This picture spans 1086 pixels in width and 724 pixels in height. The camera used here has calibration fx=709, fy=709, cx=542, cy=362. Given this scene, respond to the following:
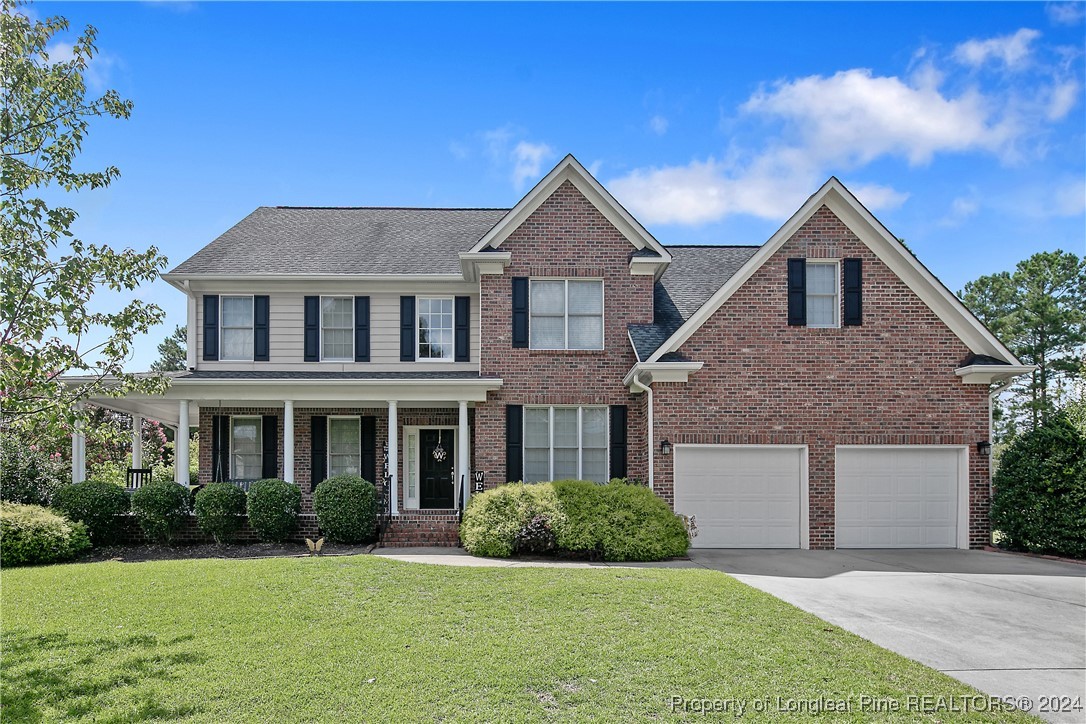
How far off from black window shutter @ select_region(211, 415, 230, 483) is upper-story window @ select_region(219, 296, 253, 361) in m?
1.56

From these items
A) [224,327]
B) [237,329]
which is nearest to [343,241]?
[237,329]

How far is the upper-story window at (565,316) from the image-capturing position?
620 inches

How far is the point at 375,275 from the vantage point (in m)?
16.7

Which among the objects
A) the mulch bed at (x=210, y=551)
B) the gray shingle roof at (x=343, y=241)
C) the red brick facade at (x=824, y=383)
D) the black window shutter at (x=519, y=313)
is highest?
the gray shingle roof at (x=343, y=241)

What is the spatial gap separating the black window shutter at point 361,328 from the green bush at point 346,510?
3943mm

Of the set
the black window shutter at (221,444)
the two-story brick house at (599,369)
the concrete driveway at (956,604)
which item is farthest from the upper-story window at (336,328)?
the concrete driveway at (956,604)

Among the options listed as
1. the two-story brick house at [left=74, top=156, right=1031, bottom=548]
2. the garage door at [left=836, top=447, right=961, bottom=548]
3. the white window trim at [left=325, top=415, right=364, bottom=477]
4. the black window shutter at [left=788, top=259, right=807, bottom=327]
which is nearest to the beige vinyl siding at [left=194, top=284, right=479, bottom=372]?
the two-story brick house at [left=74, top=156, right=1031, bottom=548]

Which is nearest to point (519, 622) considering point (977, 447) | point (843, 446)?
point (843, 446)

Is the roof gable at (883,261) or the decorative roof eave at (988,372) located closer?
the decorative roof eave at (988,372)

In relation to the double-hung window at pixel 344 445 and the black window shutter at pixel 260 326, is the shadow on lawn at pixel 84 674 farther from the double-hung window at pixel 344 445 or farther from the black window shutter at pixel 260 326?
the black window shutter at pixel 260 326

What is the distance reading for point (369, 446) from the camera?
17.2 meters

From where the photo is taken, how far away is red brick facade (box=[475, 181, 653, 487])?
15.5 meters

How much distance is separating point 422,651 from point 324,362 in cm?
1128

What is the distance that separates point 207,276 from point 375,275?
386 cm
